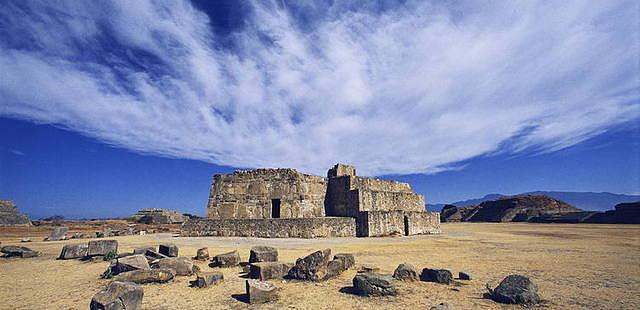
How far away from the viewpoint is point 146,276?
6.31m

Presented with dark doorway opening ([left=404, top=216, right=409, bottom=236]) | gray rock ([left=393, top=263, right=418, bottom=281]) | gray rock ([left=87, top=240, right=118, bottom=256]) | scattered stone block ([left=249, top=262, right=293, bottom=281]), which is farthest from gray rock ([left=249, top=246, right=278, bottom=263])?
dark doorway opening ([left=404, top=216, right=409, bottom=236])

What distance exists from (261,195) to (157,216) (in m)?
22.6

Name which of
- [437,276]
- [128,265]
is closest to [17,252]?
[128,265]

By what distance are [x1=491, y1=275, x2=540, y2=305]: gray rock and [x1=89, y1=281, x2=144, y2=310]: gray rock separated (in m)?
5.66

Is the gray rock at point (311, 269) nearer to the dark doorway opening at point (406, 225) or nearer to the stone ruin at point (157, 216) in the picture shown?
the dark doorway opening at point (406, 225)

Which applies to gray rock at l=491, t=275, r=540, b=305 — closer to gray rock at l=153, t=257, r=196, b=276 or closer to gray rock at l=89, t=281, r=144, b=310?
gray rock at l=89, t=281, r=144, b=310

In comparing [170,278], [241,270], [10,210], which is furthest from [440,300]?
[10,210]

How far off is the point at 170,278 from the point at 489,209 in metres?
49.1

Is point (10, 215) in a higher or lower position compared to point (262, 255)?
higher

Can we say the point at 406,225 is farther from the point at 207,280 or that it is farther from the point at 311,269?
the point at 207,280

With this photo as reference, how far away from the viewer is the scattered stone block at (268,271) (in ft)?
21.4

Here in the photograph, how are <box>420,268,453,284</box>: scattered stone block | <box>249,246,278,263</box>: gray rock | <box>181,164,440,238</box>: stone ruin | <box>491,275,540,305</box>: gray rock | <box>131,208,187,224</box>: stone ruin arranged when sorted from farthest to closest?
<box>131,208,187,224</box>: stone ruin
<box>181,164,440,238</box>: stone ruin
<box>249,246,278,263</box>: gray rock
<box>420,268,453,284</box>: scattered stone block
<box>491,275,540,305</box>: gray rock

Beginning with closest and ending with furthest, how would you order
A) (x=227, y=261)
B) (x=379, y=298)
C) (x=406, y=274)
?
(x=379, y=298) < (x=406, y=274) < (x=227, y=261)

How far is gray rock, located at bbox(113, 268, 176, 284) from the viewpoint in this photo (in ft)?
20.3
